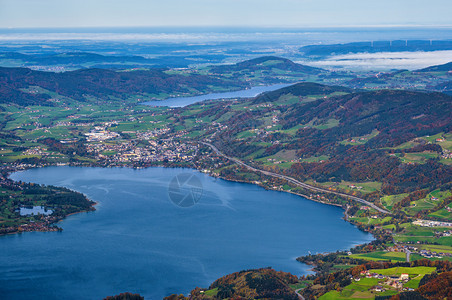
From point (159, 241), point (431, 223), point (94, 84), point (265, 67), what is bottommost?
point (159, 241)

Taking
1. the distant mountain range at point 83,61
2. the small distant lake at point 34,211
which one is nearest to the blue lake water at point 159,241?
the small distant lake at point 34,211

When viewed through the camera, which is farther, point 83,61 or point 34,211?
point 83,61

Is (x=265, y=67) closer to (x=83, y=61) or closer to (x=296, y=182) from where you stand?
(x=83, y=61)

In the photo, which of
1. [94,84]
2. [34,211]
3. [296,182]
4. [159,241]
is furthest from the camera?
[94,84]

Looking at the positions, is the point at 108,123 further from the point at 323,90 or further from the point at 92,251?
the point at 92,251

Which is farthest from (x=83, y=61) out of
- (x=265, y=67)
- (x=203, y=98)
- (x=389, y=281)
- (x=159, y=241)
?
(x=389, y=281)

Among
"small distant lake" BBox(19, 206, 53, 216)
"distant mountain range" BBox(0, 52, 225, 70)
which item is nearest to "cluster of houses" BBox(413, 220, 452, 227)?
"small distant lake" BBox(19, 206, 53, 216)
